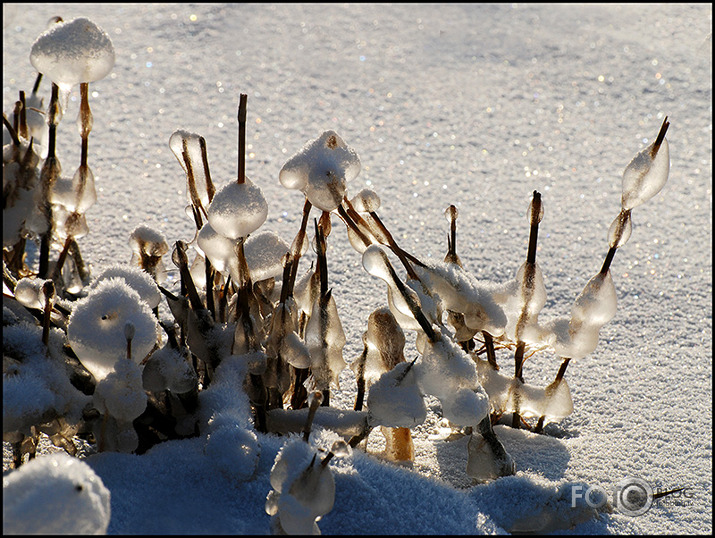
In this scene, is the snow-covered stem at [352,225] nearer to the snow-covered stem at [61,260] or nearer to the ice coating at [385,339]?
the ice coating at [385,339]

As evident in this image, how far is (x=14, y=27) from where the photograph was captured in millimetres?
2055

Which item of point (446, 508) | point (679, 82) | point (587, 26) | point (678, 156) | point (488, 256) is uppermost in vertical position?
point (587, 26)

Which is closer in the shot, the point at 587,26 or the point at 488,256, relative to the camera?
the point at 488,256

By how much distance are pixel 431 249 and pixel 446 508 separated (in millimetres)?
672

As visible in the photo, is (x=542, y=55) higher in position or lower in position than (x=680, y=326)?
higher

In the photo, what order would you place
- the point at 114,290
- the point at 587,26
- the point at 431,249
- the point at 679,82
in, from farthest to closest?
the point at 587,26
the point at 679,82
the point at 431,249
the point at 114,290

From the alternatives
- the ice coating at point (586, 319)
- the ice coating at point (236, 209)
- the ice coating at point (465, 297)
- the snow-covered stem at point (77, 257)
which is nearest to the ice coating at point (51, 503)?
the ice coating at point (236, 209)

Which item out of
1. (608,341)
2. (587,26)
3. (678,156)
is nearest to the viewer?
(608,341)

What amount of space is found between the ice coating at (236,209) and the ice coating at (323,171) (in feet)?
0.10

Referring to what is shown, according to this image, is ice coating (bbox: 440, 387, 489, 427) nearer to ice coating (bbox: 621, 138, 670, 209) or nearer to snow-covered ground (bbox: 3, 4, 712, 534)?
snow-covered ground (bbox: 3, 4, 712, 534)

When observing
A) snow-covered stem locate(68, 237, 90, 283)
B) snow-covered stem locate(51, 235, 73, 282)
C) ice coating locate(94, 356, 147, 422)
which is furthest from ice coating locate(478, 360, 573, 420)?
snow-covered stem locate(68, 237, 90, 283)

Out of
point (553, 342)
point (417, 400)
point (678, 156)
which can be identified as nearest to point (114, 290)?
point (417, 400)

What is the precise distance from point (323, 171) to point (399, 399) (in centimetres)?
20

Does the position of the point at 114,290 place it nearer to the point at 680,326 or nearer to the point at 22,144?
the point at 22,144
